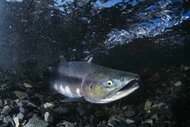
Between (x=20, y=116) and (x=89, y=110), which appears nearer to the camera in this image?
(x=20, y=116)

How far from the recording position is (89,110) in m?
7.65

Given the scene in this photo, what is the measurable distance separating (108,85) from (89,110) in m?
3.25

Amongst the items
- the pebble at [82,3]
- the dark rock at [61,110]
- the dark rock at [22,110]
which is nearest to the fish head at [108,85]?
the dark rock at [61,110]

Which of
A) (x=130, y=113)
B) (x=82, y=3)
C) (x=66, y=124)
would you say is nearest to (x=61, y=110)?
(x=66, y=124)

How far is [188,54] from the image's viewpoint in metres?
20.6

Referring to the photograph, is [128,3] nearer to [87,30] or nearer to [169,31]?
[87,30]

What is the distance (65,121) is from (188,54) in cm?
1627

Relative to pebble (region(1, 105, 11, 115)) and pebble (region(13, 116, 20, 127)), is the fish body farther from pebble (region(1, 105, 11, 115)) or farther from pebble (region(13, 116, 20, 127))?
pebble (region(1, 105, 11, 115))

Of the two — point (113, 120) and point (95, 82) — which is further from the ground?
point (95, 82)

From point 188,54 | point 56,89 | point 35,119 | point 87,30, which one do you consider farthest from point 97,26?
point 188,54

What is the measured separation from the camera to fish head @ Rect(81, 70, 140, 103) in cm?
430

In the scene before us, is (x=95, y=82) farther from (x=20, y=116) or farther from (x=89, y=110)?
(x=89, y=110)

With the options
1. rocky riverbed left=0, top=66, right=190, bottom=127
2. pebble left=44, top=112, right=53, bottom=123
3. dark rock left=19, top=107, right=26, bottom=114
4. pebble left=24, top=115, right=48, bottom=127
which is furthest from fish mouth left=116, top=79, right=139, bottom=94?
dark rock left=19, top=107, right=26, bottom=114

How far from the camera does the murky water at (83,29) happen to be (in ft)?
31.0
